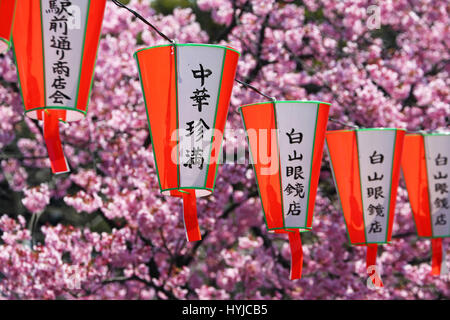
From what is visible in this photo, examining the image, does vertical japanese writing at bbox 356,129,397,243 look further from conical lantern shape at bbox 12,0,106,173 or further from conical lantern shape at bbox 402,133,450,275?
conical lantern shape at bbox 12,0,106,173

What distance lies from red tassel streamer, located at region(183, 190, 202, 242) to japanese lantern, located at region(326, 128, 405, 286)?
59.0 inches

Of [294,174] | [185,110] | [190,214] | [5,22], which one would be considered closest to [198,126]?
[185,110]

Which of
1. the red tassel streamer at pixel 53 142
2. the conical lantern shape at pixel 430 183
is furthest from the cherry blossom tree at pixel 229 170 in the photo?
the red tassel streamer at pixel 53 142

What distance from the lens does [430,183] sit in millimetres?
5398

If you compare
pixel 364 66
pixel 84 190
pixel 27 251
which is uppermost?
pixel 364 66

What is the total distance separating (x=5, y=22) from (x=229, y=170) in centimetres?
592

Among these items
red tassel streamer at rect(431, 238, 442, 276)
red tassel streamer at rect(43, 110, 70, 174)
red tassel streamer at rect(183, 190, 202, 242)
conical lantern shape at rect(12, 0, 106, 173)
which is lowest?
red tassel streamer at rect(431, 238, 442, 276)

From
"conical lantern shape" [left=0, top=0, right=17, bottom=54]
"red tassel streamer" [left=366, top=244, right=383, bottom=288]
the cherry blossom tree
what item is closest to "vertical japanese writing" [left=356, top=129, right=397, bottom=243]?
"red tassel streamer" [left=366, top=244, right=383, bottom=288]

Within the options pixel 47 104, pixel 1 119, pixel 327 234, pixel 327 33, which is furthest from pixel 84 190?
pixel 47 104

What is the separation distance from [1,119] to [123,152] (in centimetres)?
184

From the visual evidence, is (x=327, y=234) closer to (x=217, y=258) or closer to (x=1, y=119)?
(x=217, y=258)

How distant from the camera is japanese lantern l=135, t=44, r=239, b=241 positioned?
3.49 metres

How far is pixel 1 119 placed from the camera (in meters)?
8.43

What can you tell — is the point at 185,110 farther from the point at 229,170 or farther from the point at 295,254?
the point at 229,170
